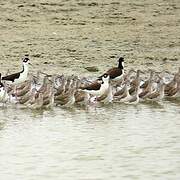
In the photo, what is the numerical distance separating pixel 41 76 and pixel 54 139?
5.99m

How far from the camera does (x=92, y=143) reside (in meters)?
13.2

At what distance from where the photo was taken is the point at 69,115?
1574 cm

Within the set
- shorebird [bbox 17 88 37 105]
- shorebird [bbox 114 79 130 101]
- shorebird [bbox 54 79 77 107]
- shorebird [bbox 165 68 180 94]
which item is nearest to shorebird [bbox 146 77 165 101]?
shorebird [bbox 165 68 180 94]

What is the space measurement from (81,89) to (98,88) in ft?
1.21

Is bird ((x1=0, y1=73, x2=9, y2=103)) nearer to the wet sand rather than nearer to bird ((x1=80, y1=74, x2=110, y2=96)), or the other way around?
bird ((x1=80, y1=74, x2=110, y2=96))

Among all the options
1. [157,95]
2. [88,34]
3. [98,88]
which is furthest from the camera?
[88,34]

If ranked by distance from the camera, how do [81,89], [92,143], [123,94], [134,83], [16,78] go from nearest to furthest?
[92,143] < [81,89] < [123,94] < [16,78] < [134,83]

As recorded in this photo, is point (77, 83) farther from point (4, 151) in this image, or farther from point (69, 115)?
point (4, 151)

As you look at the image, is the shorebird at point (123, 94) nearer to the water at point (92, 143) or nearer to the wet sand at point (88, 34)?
the water at point (92, 143)

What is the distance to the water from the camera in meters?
11.5

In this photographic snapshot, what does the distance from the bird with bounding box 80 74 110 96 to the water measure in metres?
0.39

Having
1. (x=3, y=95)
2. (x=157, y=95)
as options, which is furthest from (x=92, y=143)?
(x=157, y=95)

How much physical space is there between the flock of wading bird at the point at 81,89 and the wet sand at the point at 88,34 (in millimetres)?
1519

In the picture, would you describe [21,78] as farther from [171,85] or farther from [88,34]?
[88,34]
